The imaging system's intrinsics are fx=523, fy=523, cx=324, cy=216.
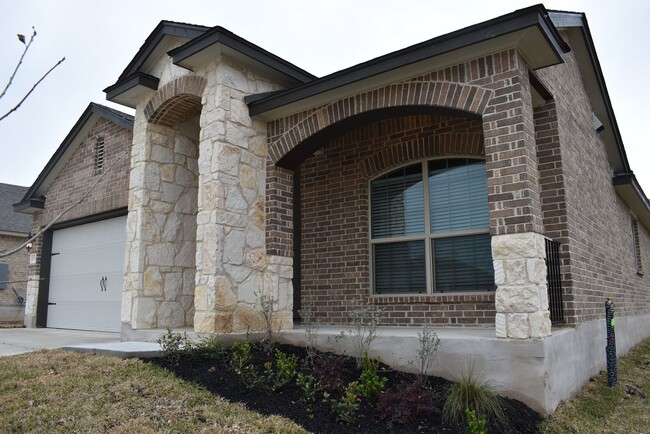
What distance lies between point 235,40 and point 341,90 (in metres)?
1.58

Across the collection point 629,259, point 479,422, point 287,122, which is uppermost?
point 287,122

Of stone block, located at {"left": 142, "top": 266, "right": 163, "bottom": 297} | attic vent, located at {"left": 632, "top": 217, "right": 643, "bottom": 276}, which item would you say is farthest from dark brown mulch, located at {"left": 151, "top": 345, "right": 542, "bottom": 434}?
attic vent, located at {"left": 632, "top": 217, "right": 643, "bottom": 276}

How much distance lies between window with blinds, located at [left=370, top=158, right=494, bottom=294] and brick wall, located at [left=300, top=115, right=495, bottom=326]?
0.18 meters

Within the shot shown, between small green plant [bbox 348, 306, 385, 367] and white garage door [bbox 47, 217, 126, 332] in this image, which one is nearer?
small green plant [bbox 348, 306, 385, 367]

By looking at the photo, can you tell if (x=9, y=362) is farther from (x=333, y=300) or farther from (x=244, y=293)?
(x=333, y=300)

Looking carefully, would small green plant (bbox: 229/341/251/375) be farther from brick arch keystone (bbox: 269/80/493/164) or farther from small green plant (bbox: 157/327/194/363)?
brick arch keystone (bbox: 269/80/493/164)

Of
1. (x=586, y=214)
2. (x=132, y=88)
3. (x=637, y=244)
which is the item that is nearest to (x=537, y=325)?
(x=586, y=214)

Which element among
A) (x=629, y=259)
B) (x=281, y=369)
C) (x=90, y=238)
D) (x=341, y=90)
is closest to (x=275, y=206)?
(x=341, y=90)

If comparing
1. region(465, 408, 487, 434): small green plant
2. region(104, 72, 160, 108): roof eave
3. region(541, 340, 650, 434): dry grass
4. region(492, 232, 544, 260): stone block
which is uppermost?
region(104, 72, 160, 108): roof eave

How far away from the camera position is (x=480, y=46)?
5336 mm

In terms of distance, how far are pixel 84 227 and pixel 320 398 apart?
838cm

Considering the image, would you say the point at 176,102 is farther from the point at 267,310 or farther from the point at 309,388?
the point at 309,388

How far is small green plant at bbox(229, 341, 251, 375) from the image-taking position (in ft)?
17.5

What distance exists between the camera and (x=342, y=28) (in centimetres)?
3097
